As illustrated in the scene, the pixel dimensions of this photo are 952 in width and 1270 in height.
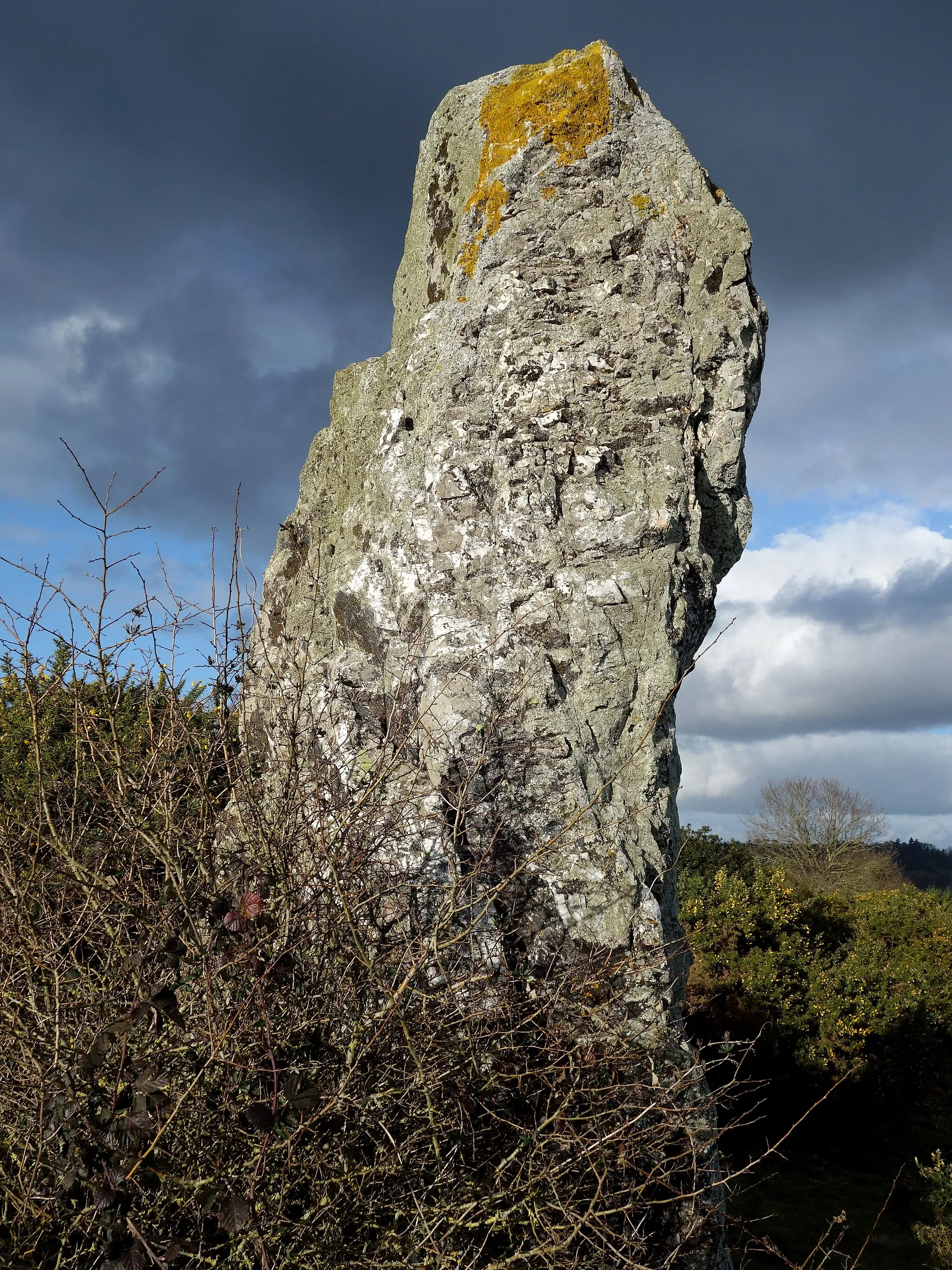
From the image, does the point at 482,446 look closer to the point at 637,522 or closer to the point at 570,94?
the point at 637,522

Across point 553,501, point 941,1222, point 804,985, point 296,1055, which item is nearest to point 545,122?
point 553,501

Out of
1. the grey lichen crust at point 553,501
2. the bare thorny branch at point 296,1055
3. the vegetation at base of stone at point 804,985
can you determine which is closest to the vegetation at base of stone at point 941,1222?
the vegetation at base of stone at point 804,985

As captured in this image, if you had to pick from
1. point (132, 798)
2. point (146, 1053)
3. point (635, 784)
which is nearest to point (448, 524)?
point (635, 784)

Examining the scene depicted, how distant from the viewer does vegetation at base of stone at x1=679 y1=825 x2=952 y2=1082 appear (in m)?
8.30

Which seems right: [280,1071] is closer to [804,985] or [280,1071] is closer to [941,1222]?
[941,1222]

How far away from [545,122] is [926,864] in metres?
66.9

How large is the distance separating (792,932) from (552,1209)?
7457 mm

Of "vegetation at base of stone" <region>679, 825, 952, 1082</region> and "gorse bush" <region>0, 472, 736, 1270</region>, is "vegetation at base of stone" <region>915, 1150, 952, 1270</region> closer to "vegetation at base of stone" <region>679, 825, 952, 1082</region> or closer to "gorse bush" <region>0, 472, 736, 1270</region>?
"vegetation at base of stone" <region>679, 825, 952, 1082</region>

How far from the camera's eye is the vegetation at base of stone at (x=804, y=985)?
8.30 m

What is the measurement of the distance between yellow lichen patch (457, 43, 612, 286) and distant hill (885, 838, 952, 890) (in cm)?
4615

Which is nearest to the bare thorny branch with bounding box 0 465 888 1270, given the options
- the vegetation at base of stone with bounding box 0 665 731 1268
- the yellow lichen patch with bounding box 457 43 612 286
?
the vegetation at base of stone with bounding box 0 665 731 1268

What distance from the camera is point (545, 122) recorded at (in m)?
→ 4.38

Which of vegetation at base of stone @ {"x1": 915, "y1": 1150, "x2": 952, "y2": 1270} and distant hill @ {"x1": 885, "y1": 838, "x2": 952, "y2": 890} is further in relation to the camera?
distant hill @ {"x1": 885, "y1": 838, "x2": 952, "y2": 890}

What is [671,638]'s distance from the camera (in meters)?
3.67
